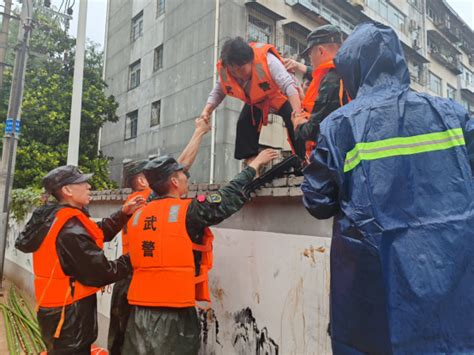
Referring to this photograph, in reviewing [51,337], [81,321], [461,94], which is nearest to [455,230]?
[81,321]

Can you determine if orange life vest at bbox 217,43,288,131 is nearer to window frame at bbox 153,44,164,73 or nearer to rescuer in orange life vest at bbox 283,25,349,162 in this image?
rescuer in orange life vest at bbox 283,25,349,162

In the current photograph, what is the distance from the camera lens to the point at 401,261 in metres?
1.48

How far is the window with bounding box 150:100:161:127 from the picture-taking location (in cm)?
1814

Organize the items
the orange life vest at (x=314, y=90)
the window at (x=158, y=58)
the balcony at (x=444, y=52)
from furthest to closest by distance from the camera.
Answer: the balcony at (x=444, y=52)
the window at (x=158, y=58)
the orange life vest at (x=314, y=90)

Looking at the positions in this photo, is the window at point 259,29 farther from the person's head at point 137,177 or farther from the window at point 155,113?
the person's head at point 137,177

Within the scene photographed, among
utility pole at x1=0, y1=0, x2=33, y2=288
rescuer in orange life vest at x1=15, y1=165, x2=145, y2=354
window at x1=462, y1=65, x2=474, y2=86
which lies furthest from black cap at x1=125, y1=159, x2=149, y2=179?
window at x1=462, y1=65, x2=474, y2=86

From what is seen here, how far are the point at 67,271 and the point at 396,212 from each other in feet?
8.14

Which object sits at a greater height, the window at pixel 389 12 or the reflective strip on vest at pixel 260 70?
the window at pixel 389 12

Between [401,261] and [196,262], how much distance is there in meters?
1.52

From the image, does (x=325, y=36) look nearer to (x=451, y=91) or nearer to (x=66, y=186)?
(x=66, y=186)

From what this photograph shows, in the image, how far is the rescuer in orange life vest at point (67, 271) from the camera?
292 cm

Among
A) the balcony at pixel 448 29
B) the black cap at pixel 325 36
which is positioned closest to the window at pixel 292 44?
the black cap at pixel 325 36

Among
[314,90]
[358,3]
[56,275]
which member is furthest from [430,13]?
[56,275]

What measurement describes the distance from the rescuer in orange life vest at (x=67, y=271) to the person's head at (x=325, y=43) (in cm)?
215
